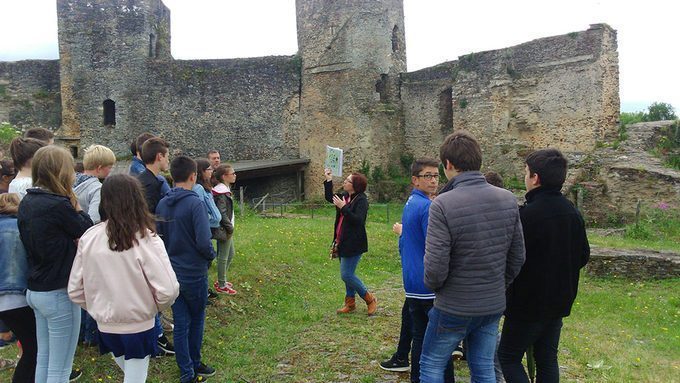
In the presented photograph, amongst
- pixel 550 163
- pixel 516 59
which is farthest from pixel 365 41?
pixel 550 163

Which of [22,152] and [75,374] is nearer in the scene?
[22,152]

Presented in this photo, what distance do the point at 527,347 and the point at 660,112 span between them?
2859 centimetres

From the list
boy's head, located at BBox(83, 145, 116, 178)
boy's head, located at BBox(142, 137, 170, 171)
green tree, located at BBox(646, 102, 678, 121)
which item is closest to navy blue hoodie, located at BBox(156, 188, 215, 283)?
boy's head, located at BBox(142, 137, 170, 171)

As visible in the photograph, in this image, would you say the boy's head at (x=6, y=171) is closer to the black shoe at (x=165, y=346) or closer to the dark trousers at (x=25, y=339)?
the dark trousers at (x=25, y=339)

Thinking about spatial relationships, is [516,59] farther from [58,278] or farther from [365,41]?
[58,278]

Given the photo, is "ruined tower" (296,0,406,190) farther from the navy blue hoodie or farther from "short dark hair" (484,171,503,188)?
the navy blue hoodie

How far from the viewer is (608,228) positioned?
14898mm

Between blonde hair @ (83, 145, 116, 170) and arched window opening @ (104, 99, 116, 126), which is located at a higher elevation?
arched window opening @ (104, 99, 116, 126)

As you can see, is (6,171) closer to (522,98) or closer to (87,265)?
(87,265)

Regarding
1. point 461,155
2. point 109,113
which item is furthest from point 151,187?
point 109,113

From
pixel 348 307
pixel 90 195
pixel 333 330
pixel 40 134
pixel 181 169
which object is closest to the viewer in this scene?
pixel 181 169

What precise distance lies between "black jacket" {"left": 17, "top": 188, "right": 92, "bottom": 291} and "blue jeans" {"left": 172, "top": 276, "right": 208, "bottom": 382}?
42.9 inches

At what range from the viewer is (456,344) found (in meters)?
3.65

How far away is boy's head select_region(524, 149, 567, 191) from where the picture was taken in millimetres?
3775
